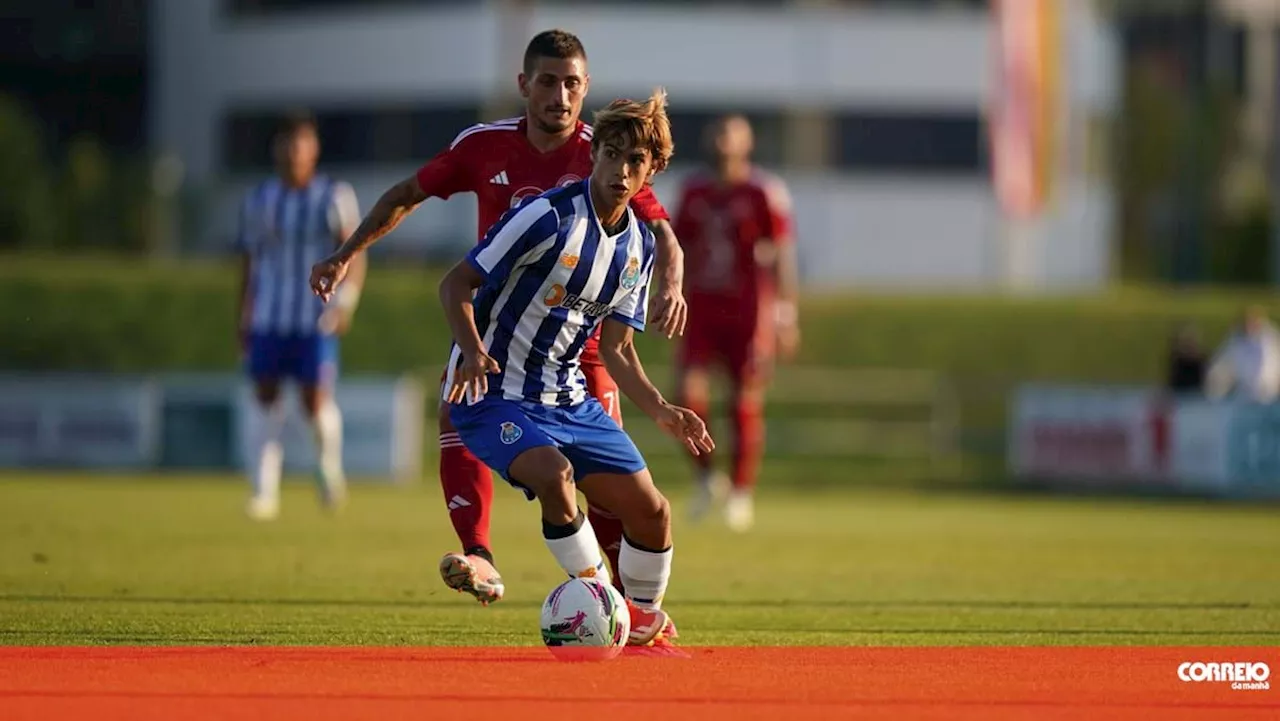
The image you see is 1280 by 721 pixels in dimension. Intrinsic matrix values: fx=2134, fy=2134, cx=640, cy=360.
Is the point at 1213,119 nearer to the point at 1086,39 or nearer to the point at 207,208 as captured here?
the point at 1086,39

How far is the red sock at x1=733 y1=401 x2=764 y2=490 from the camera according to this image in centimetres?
1531

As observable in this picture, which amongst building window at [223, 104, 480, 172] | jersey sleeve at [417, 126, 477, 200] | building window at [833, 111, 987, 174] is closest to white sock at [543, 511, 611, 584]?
jersey sleeve at [417, 126, 477, 200]

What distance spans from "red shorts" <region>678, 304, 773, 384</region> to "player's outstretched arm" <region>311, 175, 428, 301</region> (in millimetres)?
7090

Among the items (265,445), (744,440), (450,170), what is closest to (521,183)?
(450,170)

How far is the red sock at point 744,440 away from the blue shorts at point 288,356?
2931 millimetres

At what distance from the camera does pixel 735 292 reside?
15.3 metres

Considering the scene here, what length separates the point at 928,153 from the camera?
43.4m

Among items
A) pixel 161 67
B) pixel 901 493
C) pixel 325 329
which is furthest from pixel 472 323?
pixel 161 67

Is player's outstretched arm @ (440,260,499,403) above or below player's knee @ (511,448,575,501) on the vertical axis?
above

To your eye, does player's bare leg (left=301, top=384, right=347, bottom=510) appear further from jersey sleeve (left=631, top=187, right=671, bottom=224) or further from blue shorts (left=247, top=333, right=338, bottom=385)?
jersey sleeve (left=631, top=187, right=671, bottom=224)

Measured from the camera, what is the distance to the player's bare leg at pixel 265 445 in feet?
48.8

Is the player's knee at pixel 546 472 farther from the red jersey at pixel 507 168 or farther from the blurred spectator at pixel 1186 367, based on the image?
the blurred spectator at pixel 1186 367

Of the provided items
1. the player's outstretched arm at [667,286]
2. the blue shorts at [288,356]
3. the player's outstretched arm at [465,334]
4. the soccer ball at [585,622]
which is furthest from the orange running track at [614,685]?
the blue shorts at [288,356]

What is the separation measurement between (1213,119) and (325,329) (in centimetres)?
4633
